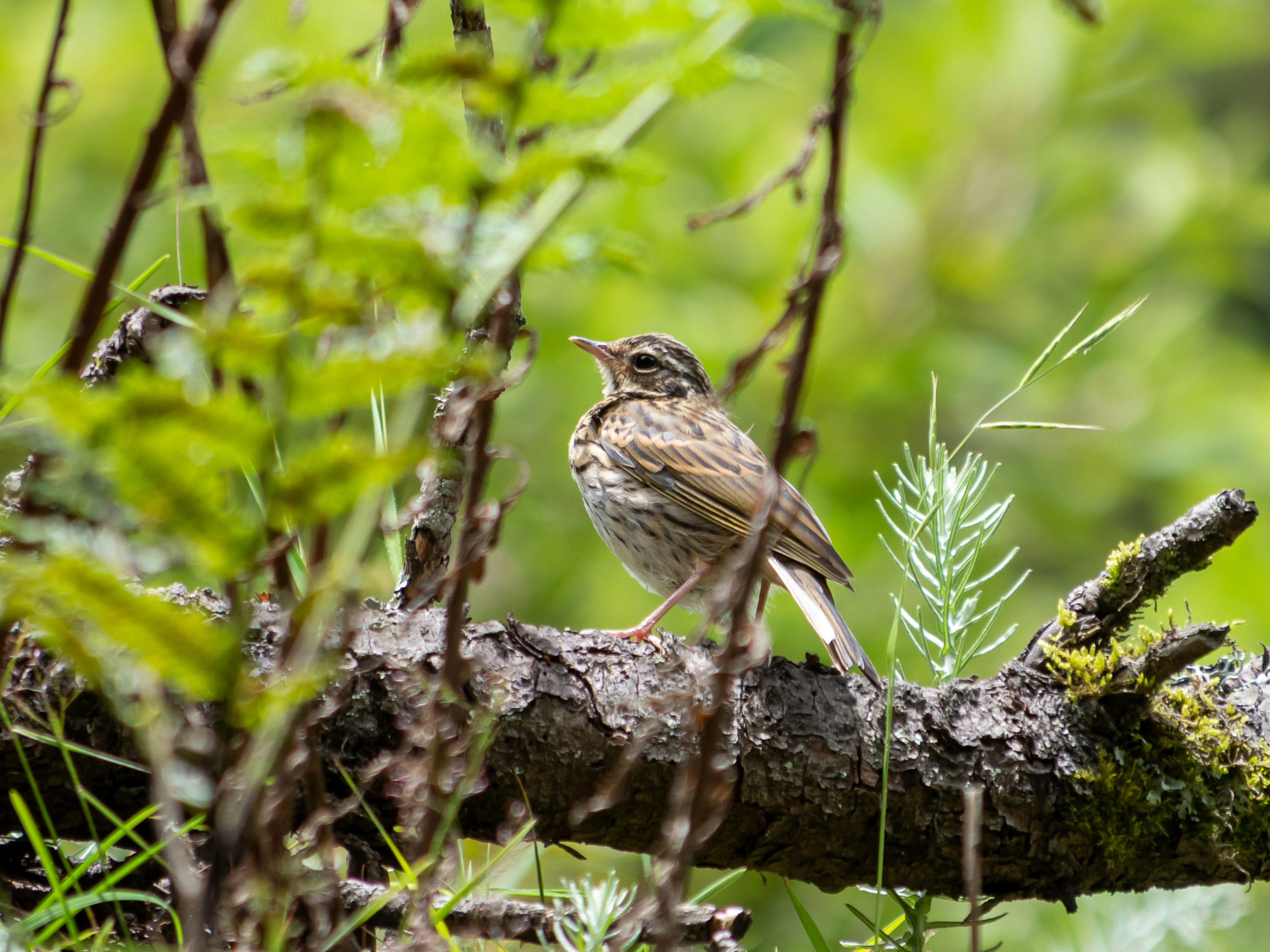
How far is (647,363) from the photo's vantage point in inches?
223

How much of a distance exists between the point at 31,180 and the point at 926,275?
629 centimetres

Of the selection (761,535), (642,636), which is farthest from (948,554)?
(761,535)

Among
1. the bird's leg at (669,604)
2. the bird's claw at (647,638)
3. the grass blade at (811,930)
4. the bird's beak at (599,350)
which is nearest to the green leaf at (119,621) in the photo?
the grass blade at (811,930)

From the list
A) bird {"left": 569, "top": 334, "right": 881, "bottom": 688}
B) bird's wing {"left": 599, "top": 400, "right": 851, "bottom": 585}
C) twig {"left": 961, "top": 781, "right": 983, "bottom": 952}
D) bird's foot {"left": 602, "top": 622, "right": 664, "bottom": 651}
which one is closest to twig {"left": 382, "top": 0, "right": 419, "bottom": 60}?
twig {"left": 961, "top": 781, "right": 983, "bottom": 952}

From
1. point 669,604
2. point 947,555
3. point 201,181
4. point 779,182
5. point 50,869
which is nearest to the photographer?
point 779,182

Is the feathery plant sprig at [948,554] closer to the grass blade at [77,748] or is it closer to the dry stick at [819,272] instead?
the dry stick at [819,272]

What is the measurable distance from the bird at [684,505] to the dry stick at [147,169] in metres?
2.68

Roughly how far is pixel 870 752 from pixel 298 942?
4.58 feet

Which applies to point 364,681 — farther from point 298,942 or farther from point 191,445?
point 191,445

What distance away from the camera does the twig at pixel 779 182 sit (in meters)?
1.22

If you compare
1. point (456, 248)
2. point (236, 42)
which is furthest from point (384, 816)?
point (236, 42)

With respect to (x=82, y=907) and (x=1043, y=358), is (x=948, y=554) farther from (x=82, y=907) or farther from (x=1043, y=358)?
(x=82, y=907)

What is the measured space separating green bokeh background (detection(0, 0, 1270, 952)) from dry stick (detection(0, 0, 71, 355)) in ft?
16.2

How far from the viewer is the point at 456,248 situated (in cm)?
113
